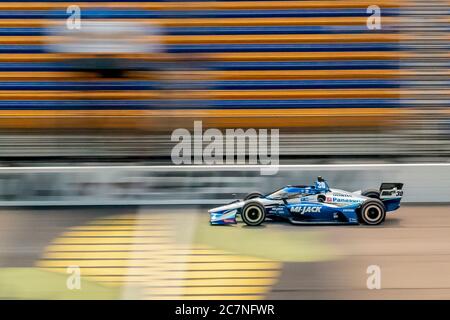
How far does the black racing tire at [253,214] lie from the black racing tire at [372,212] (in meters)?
0.90

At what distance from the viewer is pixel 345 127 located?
9328mm

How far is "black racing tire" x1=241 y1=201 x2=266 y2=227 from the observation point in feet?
19.9

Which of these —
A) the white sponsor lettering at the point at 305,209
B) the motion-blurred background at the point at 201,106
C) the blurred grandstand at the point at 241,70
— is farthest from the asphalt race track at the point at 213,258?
the blurred grandstand at the point at 241,70

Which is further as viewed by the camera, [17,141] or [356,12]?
[356,12]

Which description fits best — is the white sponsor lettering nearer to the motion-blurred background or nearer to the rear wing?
the motion-blurred background

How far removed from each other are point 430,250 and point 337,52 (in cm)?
481

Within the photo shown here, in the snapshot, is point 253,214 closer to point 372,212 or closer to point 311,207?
point 311,207

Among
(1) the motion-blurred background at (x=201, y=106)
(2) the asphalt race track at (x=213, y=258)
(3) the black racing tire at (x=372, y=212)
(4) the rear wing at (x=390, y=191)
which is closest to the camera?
(2) the asphalt race track at (x=213, y=258)

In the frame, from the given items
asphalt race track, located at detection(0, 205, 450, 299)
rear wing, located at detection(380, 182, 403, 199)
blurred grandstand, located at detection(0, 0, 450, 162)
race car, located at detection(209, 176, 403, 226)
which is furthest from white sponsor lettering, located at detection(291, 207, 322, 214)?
blurred grandstand, located at detection(0, 0, 450, 162)

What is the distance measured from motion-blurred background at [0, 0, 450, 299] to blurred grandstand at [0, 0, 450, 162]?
2 cm

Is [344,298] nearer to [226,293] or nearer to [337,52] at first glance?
[226,293]

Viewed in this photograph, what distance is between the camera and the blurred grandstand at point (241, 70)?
372 inches

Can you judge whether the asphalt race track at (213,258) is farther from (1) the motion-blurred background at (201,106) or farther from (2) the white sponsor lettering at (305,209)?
(2) the white sponsor lettering at (305,209)
